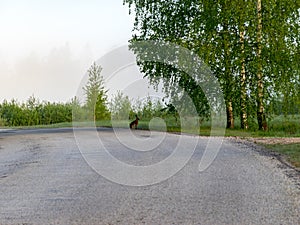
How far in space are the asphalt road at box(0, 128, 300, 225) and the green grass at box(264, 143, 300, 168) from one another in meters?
0.54

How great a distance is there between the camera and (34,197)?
832 cm

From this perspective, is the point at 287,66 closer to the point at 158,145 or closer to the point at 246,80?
the point at 246,80

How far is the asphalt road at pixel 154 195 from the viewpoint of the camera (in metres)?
6.60

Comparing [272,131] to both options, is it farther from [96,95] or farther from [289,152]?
[96,95]

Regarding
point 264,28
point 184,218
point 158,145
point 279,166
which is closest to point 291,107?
point 264,28

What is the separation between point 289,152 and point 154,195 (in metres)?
8.35

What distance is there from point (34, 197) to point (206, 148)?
30.9ft

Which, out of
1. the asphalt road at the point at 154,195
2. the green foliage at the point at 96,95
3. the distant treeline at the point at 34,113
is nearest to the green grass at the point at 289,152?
the asphalt road at the point at 154,195

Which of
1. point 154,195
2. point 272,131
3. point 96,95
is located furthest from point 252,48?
point 96,95

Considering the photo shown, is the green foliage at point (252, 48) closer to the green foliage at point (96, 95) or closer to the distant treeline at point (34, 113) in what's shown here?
the green foliage at point (96, 95)

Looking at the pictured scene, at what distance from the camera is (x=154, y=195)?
822 centimetres

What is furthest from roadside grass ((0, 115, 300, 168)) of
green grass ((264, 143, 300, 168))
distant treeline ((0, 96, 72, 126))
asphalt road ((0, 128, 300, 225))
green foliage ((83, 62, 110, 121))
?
distant treeline ((0, 96, 72, 126))

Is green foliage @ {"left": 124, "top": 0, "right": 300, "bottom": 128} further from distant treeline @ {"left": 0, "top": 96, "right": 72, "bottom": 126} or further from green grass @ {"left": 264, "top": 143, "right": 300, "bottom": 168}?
distant treeline @ {"left": 0, "top": 96, "right": 72, "bottom": 126}

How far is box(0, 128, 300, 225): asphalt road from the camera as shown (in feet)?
21.6
